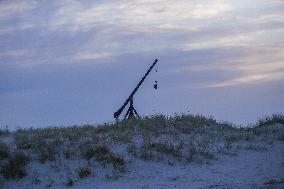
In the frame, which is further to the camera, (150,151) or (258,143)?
(258,143)

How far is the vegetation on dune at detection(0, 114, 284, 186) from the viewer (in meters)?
19.3

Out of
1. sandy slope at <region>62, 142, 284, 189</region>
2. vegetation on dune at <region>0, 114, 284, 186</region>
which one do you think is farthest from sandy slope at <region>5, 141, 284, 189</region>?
vegetation on dune at <region>0, 114, 284, 186</region>

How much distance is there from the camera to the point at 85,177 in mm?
17953

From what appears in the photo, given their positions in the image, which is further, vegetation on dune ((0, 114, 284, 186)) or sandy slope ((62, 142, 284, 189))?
vegetation on dune ((0, 114, 284, 186))

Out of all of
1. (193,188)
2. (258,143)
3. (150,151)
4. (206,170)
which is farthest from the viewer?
(258,143)

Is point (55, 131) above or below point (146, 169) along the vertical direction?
above

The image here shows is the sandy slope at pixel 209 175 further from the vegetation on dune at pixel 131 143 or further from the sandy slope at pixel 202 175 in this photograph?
the vegetation on dune at pixel 131 143

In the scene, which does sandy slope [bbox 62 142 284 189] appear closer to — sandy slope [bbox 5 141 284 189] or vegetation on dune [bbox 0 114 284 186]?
sandy slope [bbox 5 141 284 189]

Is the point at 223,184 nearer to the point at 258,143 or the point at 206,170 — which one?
the point at 206,170

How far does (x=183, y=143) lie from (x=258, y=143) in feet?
14.2

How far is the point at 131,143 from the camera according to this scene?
21.3m

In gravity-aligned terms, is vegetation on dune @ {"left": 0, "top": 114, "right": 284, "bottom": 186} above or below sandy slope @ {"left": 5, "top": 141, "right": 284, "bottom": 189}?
above

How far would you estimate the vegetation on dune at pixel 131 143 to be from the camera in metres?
19.3

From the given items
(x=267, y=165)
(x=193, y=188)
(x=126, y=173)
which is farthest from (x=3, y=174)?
(x=267, y=165)
